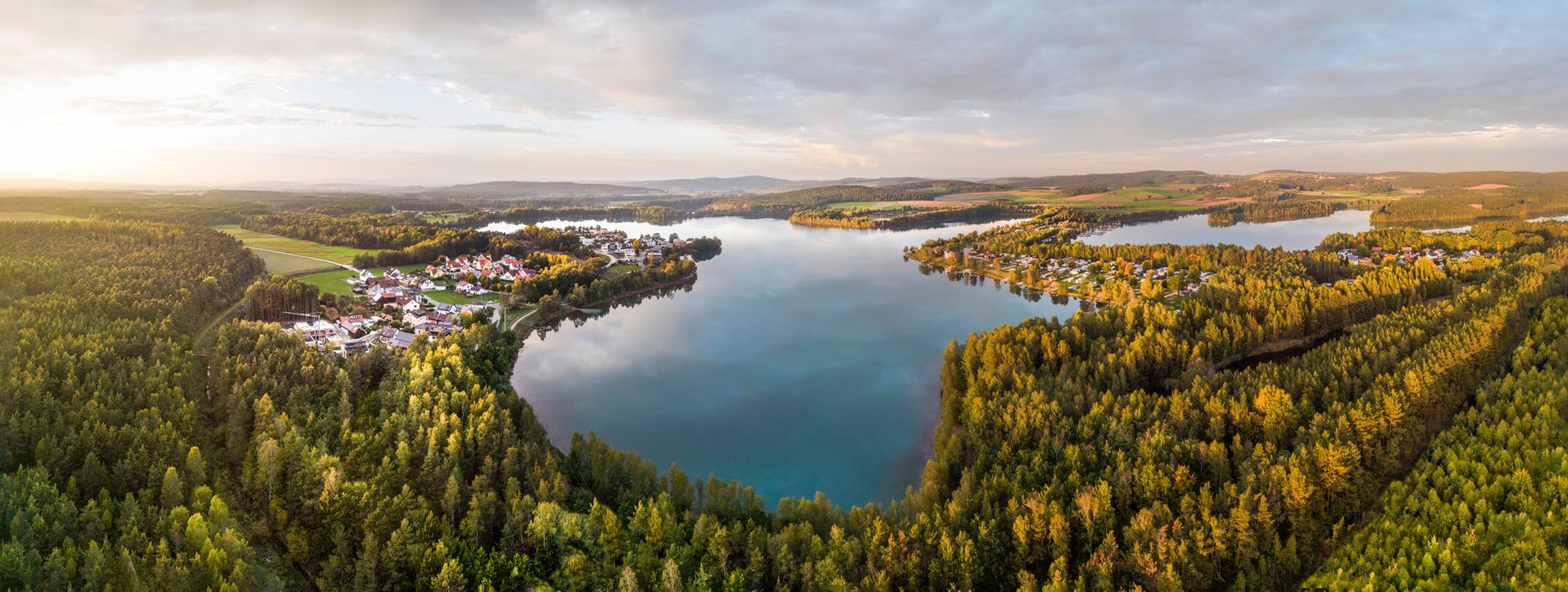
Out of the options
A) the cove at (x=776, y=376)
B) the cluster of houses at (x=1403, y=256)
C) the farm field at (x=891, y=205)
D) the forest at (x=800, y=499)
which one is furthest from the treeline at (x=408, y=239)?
the farm field at (x=891, y=205)

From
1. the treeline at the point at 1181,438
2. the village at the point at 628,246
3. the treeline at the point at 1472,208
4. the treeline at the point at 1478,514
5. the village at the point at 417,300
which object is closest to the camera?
the treeline at the point at 1478,514

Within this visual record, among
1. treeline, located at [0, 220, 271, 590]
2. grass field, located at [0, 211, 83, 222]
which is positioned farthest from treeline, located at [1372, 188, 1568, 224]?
grass field, located at [0, 211, 83, 222]

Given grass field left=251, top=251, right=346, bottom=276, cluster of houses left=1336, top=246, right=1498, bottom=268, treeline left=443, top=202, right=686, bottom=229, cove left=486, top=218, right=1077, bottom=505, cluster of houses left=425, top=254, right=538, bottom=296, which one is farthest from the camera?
treeline left=443, top=202, right=686, bottom=229

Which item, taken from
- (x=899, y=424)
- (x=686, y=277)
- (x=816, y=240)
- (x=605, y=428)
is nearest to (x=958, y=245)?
(x=816, y=240)

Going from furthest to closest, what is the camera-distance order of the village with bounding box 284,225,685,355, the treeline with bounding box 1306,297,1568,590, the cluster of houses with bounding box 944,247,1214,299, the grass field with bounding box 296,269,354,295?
1. the cluster of houses with bounding box 944,247,1214,299
2. the grass field with bounding box 296,269,354,295
3. the village with bounding box 284,225,685,355
4. the treeline with bounding box 1306,297,1568,590

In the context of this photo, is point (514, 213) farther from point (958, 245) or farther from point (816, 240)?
point (958, 245)

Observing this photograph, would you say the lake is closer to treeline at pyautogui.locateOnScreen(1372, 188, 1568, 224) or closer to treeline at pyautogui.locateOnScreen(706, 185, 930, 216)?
treeline at pyautogui.locateOnScreen(706, 185, 930, 216)

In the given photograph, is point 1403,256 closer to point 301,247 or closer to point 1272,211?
point 1272,211

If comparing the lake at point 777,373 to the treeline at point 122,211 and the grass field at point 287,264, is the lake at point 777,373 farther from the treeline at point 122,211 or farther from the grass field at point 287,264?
the treeline at point 122,211
